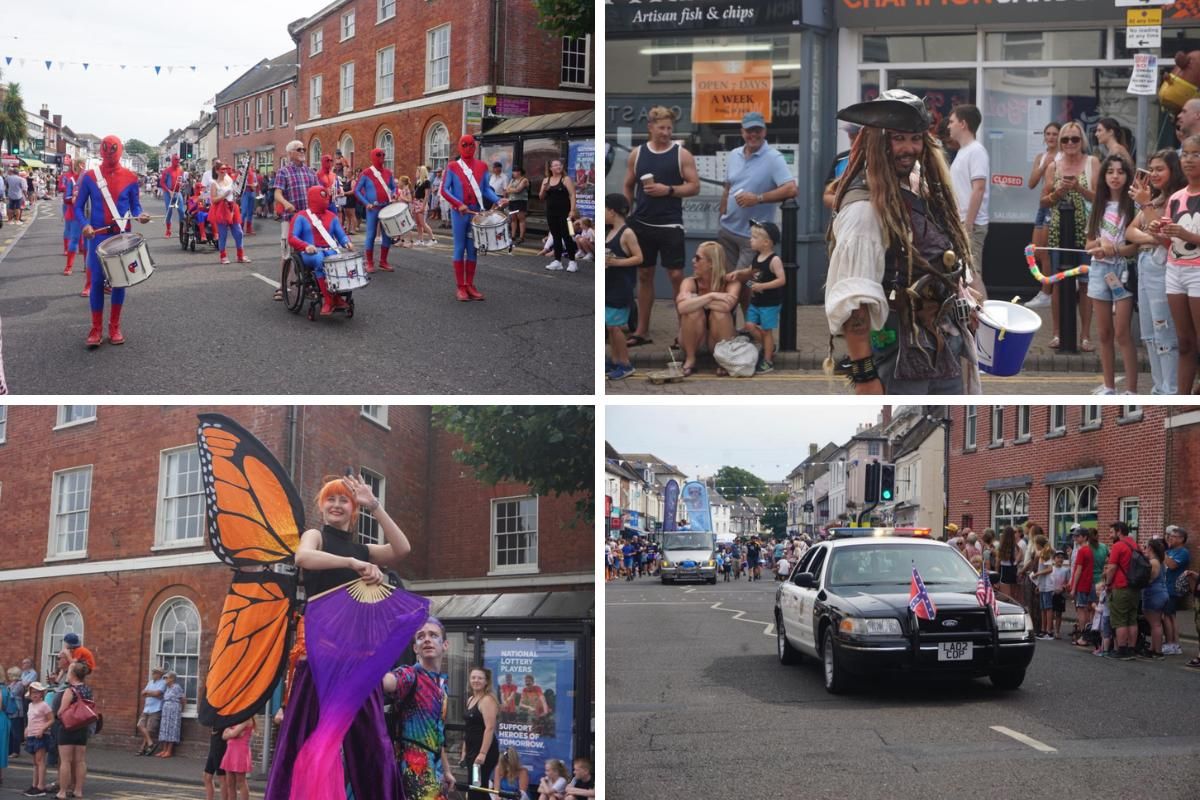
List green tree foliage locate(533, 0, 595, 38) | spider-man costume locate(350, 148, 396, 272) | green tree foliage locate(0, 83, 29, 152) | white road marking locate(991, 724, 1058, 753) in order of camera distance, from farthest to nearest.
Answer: green tree foliage locate(533, 0, 595, 38) < spider-man costume locate(350, 148, 396, 272) < green tree foliage locate(0, 83, 29, 152) < white road marking locate(991, 724, 1058, 753)

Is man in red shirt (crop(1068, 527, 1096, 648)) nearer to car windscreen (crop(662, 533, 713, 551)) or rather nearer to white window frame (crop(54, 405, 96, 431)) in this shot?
car windscreen (crop(662, 533, 713, 551))

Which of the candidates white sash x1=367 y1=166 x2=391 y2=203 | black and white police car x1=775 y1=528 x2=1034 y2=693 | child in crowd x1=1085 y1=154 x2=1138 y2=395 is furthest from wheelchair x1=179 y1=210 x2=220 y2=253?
child in crowd x1=1085 y1=154 x2=1138 y2=395

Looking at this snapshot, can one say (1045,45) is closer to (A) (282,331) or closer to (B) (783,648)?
(B) (783,648)

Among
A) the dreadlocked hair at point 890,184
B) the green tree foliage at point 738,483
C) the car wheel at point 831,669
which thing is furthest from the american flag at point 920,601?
the dreadlocked hair at point 890,184

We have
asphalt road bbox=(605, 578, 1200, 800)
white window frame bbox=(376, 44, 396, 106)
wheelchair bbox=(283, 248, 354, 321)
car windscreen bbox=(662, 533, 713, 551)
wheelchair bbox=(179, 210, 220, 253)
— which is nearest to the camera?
asphalt road bbox=(605, 578, 1200, 800)

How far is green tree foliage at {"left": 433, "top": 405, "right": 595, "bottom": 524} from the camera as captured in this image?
5828 millimetres

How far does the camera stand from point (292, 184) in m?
8.61

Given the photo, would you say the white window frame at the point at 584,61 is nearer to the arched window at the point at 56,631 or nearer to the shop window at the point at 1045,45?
the shop window at the point at 1045,45

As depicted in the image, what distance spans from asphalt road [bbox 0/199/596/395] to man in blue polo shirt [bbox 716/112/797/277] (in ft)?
3.90

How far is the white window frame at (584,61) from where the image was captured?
1069 cm

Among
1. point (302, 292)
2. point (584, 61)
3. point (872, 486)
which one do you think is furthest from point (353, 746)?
point (584, 61)

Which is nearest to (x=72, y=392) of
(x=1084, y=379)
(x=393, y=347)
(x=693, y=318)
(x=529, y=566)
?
(x=393, y=347)

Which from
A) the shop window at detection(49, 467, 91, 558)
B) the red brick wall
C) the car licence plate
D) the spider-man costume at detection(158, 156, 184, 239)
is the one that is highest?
the spider-man costume at detection(158, 156, 184, 239)

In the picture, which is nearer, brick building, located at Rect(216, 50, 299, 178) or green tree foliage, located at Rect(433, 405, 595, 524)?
green tree foliage, located at Rect(433, 405, 595, 524)
